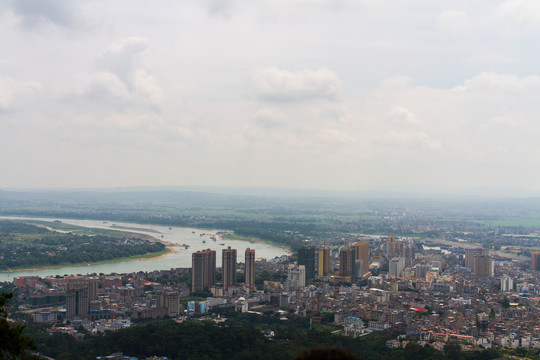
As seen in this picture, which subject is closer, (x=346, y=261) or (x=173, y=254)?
(x=346, y=261)

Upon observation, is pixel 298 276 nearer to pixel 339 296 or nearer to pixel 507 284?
pixel 339 296

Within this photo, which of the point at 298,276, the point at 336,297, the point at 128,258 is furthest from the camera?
the point at 128,258

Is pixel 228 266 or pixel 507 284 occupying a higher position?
pixel 228 266

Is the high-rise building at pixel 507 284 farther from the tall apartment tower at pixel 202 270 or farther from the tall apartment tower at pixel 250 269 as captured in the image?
the tall apartment tower at pixel 202 270

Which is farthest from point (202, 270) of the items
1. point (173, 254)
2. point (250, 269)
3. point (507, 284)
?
point (507, 284)

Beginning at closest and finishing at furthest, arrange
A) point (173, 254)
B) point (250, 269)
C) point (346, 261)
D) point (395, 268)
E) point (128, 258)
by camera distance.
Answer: point (250, 269)
point (346, 261)
point (395, 268)
point (128, 258)
point (173, 254)

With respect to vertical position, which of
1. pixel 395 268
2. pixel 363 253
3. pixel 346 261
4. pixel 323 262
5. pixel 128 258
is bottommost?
pixel 128 258

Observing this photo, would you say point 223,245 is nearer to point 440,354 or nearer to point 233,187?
point 440,354
